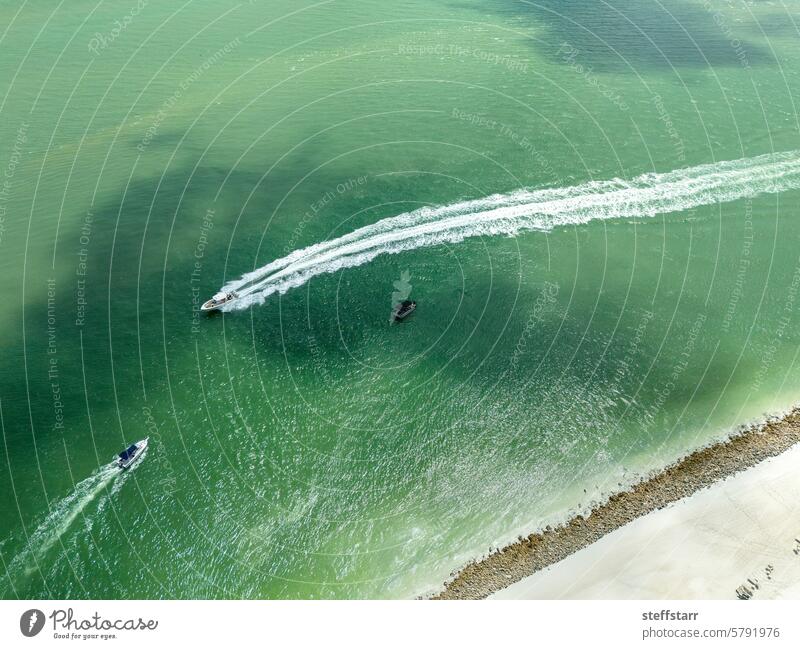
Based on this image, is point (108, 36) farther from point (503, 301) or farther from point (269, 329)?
point (503, 301)

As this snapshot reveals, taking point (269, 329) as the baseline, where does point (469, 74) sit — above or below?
above

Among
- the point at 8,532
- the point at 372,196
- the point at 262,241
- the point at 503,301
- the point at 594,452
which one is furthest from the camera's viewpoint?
the point at 372,196

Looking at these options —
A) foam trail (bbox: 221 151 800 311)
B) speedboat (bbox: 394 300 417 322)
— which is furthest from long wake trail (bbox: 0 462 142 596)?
speedboat (bbox: 394 300 417 322)

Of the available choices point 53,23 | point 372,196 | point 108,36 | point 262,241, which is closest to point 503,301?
point 372,196

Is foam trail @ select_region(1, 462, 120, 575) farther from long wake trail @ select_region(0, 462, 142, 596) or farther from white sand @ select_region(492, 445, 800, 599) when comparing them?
white sand @ select_region(492, 445, 800, 599)

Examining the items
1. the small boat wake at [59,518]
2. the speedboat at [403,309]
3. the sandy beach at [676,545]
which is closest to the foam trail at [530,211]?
the speedboat at [403,309]

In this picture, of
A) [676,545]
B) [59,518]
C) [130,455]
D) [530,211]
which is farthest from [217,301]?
[676,545]

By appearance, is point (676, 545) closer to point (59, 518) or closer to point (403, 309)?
point (403, 309)
